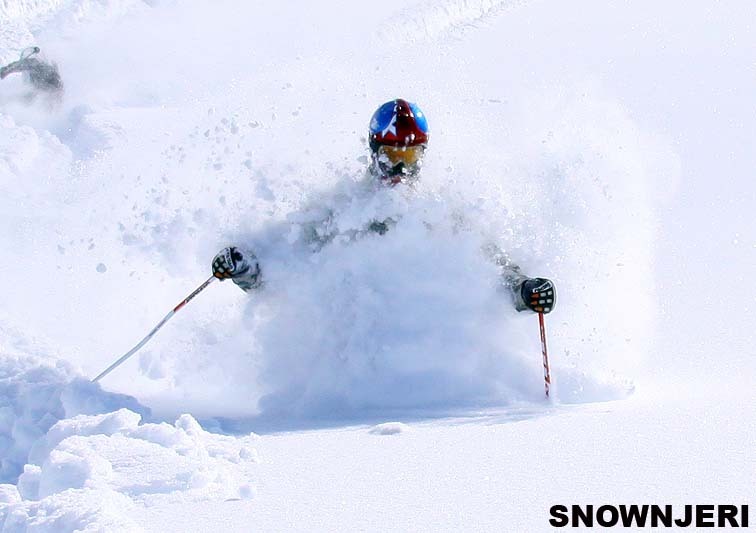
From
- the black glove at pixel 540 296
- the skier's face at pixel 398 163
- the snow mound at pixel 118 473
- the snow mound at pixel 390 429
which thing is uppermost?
the skier's face at pixel 398 163

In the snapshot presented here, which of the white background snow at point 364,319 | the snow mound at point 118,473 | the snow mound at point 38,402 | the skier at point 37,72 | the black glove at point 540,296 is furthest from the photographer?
the skier at point 37,72

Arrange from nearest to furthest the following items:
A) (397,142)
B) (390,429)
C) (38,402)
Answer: (390,429) → (38,402) → (397,142)

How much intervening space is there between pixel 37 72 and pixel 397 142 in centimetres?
891

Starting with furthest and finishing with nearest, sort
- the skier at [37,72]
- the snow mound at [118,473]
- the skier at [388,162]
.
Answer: the skier at [37,72]
the skier at [388,162]
the snow mound at [118,473]

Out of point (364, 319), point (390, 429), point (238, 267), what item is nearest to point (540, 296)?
point (364, 319)

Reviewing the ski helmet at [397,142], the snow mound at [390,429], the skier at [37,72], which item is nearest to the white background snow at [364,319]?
the snow mound at [390,429]

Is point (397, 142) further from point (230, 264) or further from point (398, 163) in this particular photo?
point (230, 264)

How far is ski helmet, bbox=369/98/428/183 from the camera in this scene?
5.88m

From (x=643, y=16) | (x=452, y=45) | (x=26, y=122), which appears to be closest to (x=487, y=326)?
(x=26, y=122)

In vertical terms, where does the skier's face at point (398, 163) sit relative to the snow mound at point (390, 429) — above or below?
above

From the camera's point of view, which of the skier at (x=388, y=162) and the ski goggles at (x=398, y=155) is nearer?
the skier at (x=388, y=162)

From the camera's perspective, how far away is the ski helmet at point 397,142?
19.3ft

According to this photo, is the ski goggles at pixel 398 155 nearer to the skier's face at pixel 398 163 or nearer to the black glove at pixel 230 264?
the skier's face at pixel 398 163

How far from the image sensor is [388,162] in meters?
5.89
